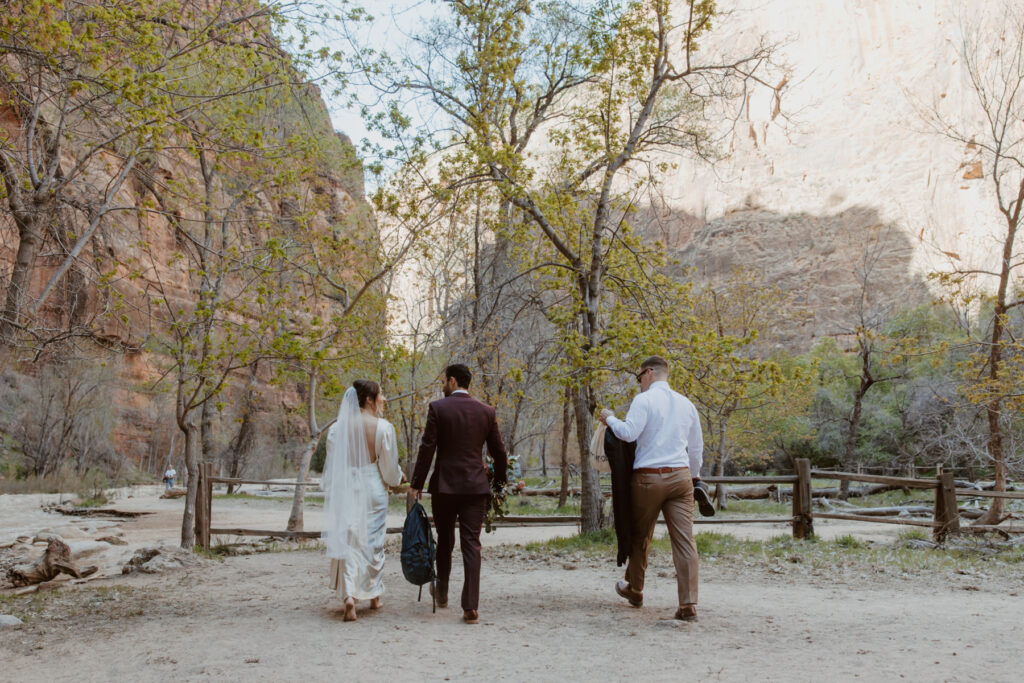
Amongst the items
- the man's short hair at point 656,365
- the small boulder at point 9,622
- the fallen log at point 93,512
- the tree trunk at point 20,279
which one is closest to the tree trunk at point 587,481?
the man's short hair at point 656,365

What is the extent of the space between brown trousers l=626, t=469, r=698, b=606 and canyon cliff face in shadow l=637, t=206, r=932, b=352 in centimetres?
5570

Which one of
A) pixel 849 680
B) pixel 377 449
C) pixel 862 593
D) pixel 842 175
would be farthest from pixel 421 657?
pixel 842 175

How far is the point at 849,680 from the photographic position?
150 inches

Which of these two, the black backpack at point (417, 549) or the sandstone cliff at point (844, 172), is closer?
the black backpack at point (417, 549)

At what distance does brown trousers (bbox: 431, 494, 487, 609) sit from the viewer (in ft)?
17.4

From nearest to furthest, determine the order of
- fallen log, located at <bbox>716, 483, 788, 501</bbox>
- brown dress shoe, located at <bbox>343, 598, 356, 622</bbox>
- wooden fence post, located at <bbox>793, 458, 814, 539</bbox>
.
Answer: brown dress shoe, located at <bbox>343, 598, 356, 622</bbox> → wooden fence post, located at <bbox>793, 458, 814, 539</bbox> → fallen log, located at <bbox>716, 483, 788, 501</bbox>

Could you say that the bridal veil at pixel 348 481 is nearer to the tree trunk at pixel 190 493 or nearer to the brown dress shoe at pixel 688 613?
the brown dress shoe at pixel 688 613

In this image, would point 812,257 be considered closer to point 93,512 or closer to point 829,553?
point 93,512

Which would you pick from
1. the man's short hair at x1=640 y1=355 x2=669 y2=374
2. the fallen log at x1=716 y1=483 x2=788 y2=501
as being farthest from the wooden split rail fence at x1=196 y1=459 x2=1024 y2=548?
the fallen log at x1=716 y1=483 x2=788 y2=501

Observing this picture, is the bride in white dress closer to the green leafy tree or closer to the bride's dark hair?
the bride's dark hair

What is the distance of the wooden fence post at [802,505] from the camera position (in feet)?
35.2

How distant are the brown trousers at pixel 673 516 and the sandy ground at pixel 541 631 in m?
0.32

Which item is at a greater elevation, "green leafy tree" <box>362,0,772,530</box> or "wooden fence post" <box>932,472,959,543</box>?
"green leafy tree" <box>362,0,772,530</box>

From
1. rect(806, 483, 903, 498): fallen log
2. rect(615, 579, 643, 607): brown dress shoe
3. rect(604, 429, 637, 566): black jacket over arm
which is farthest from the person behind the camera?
rect(806, 483, 903, 498): fallen log
